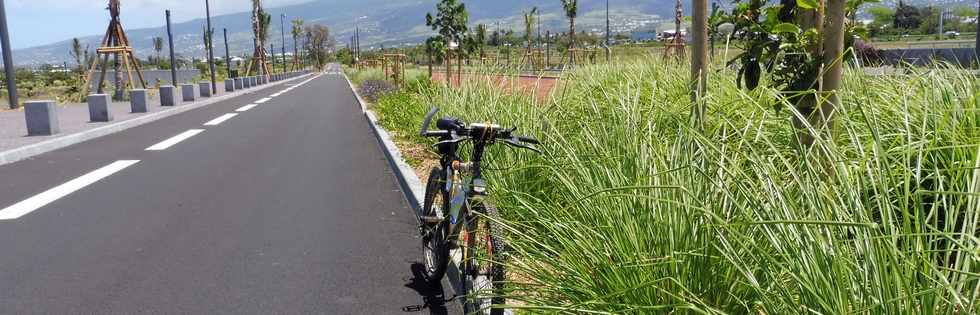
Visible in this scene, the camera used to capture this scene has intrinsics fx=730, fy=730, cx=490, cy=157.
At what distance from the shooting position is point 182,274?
489 centimetres

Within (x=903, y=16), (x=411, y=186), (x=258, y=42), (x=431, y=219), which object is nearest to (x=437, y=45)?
(x=903, y=16)

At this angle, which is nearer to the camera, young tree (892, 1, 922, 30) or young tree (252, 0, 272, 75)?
young tree (892, 1, 922, 30)

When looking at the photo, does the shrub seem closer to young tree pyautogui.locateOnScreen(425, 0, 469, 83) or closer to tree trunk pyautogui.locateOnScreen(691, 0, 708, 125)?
young tree pyautogui.locateOnScreen(425, 0, 469, 83)

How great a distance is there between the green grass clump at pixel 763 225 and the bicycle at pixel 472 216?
16 cm

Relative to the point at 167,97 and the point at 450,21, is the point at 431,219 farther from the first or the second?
the point at 167,97

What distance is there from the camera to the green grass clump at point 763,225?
6.77 ft

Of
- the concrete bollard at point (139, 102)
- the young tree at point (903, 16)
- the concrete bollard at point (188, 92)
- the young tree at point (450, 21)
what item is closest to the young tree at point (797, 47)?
the young tree at point (903, 16)

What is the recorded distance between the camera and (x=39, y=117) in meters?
13.4

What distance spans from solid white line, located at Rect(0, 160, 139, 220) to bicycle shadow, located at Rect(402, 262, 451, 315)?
4246 mm

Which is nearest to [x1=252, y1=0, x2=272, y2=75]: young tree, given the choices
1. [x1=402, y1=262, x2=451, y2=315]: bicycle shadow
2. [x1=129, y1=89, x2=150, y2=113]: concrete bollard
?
[x1=129, y1=89, x2=150, y2=113]: concrete bollard

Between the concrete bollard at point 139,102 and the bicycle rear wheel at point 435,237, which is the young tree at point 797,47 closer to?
the bicycle rear wheel at point 435,237

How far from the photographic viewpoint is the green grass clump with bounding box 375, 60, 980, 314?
6.77 ft

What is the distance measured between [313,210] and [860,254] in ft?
18.1

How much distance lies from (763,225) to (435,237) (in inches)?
97.3
